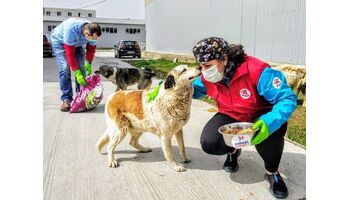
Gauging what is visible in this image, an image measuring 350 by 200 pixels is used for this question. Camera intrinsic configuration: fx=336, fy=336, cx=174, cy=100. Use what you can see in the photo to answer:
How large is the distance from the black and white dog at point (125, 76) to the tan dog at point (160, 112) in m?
4.40

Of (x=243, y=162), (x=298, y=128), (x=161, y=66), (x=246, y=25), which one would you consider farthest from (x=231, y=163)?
(x=161, y=66)

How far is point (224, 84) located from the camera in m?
3.28

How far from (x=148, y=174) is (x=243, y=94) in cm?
132

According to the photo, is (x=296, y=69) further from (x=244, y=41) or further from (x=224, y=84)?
(x=244, y=41)

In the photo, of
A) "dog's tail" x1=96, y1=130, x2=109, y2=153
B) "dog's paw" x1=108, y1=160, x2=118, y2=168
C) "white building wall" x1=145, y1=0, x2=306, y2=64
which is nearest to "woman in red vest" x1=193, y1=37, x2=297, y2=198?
"dog's paw" x1=108, y1=160, x2=118, y2=168

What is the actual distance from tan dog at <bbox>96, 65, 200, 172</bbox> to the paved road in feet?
0.71

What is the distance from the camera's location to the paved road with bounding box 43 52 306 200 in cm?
315

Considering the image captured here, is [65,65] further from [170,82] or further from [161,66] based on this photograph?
[161,66]

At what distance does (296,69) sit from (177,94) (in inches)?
168

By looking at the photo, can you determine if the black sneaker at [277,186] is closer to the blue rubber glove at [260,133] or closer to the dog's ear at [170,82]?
the blue rubber glove at [260,133]

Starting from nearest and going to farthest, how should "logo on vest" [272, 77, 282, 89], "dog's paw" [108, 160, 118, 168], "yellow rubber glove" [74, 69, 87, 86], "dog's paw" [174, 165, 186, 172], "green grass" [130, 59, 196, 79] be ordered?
"logo on vest" [272, 77, 282, 89]
"dog's paw" [174, 165, 186, 172]
"dog's paw" [108, 160, 118, 168]
"yellow rubber glove" [74, 69, 87, 86]
"green grass" [130, 59, 196, 79]

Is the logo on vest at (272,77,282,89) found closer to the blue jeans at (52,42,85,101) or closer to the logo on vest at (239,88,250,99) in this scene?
the logo on vest at (239,88,250,99)

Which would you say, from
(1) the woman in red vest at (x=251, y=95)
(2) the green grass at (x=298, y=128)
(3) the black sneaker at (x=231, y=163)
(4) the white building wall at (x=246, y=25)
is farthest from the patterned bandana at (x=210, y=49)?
(4) the white building wall at (x=246, y=25)
